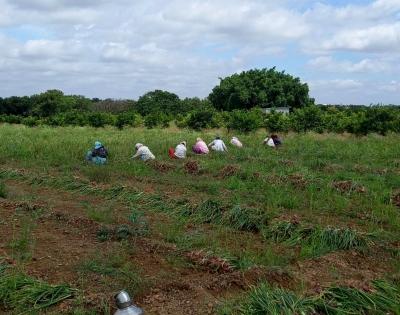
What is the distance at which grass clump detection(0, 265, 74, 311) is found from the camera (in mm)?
4282

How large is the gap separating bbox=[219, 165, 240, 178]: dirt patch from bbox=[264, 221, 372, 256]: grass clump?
451cm

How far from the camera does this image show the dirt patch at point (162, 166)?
12422 mm

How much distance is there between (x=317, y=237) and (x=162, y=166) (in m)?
6.94

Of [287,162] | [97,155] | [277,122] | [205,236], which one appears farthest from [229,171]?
[277,122]

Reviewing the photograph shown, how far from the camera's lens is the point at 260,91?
39531mm

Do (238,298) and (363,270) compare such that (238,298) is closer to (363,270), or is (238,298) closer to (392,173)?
(363,270)

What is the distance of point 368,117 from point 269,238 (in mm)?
17621

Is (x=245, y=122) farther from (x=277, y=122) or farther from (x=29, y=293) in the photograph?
(x=29, y=293)

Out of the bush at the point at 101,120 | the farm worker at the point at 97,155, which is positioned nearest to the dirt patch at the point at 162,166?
the farm worker at the point at 97,155

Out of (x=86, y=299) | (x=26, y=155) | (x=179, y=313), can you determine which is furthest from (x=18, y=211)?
(x=26, y=155)

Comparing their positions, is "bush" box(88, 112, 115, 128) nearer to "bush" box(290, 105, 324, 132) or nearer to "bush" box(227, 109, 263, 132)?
"bush" box(227, 109, 263, 132)

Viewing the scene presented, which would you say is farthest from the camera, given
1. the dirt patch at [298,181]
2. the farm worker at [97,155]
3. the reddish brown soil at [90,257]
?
the farm worker at [97,155]

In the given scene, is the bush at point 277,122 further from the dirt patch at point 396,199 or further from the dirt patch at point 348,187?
the dirt patch at point 396,199

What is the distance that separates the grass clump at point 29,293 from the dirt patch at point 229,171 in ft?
22.9
